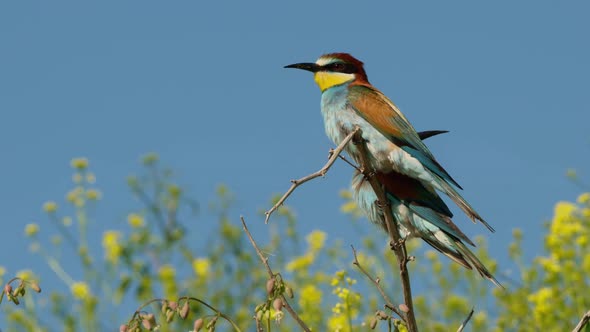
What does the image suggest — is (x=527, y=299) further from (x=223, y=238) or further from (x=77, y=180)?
(x=77, y=180)

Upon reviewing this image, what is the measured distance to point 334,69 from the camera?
4211 mm

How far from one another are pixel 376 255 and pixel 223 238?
111cm

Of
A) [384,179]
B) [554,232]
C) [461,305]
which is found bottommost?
[384,179]

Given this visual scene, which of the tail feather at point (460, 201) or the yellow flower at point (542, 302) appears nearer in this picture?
the tail feather at point (460, 201)

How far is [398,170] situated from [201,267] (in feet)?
6.87

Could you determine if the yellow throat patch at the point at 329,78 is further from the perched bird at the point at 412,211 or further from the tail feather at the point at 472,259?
the tail feather at the point at 472,259

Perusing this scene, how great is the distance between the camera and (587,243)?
5.04m

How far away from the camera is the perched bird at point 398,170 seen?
11.4ft

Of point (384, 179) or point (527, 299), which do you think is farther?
point (527, 299)

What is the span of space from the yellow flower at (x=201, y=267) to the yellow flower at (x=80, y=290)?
63cm

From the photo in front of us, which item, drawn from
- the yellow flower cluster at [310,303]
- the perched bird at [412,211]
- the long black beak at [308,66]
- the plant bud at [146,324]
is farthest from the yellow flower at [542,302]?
the plant bud at [146,324]

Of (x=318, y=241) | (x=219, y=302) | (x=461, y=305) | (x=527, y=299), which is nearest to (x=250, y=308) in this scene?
(x=219, y=302)

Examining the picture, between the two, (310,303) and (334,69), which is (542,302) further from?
(334,69)

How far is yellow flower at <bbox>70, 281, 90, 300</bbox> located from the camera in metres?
5.02
